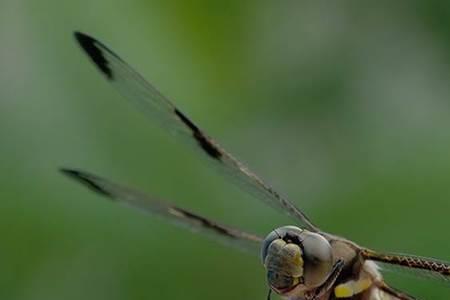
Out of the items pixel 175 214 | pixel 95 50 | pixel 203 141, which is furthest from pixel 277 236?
pixel 95 50

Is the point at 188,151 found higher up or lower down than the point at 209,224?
higher up

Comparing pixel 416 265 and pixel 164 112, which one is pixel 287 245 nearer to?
pixel 416 265

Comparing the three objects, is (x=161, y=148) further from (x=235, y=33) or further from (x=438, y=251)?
(x=438, y=251)

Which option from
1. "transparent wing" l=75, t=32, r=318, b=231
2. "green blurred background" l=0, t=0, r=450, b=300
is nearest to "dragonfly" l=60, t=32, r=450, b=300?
"transparent wing" l=75, t=32, r=318, b=231

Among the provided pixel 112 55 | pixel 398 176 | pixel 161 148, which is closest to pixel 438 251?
pixel 398 176

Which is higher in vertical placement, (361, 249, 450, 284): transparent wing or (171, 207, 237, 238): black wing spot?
(171, 207, 237, 238): black wing spot

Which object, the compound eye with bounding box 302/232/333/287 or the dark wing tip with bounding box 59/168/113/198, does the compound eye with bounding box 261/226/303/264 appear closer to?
the compound eye with bounding box 302/232/333/287

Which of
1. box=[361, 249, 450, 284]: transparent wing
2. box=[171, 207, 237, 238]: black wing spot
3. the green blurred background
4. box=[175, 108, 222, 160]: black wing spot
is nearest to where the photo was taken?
box=[361, 249, 450, 284]: transparent wing
